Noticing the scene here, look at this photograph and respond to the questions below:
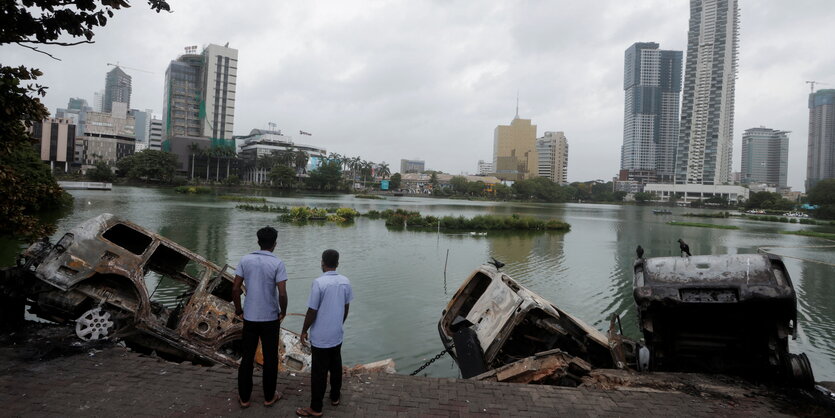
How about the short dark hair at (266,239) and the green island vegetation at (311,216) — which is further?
the green island vegetation at (311,216)

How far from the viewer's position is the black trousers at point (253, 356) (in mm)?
4344

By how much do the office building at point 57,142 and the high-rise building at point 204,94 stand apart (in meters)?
25.5

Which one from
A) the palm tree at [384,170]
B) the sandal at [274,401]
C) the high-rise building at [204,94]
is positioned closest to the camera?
the sandal at [274,401]

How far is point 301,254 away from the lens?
20484 millimetres

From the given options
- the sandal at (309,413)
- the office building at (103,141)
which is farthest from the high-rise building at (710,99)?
the office building at (103,141)

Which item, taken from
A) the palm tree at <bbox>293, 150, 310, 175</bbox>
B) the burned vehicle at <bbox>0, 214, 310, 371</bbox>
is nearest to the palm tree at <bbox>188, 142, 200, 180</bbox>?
the palm tree at <bbox>293, 150, 310, 175</bbox>

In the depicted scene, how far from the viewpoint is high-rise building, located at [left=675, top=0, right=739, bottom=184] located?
169m

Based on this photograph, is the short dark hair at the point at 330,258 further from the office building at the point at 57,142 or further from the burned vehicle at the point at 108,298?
the office building at the point at 57,142

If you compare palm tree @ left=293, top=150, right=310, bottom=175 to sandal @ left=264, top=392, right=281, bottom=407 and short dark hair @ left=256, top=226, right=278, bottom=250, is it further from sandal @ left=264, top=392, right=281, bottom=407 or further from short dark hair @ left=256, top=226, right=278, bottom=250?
sandal @ left=264, top=392, right=281, bottom=407

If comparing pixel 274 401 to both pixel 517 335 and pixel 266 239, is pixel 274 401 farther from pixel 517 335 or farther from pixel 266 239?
pixel 517 335

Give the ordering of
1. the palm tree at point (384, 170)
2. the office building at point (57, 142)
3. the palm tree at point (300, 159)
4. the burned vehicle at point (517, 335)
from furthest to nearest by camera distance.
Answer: the palm tree at point (384, 170) < the palm tree at point (300, 159) < the office building at point (57, 142) < the burned vehicle at point (517, 335)

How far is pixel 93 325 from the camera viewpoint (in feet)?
19.2

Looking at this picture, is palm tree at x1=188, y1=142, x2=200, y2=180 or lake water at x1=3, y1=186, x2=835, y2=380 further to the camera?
palm tree at x1=188, y1=142, x2=200, y2=180

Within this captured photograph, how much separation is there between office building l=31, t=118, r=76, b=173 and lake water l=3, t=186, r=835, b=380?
86357mm
